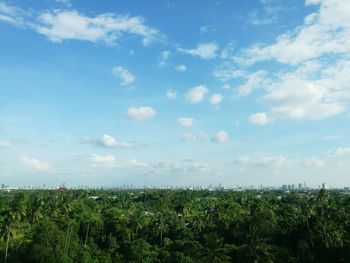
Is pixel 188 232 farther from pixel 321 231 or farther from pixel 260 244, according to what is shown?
pixel 260 244


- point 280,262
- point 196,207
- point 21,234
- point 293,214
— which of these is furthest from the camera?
point 196,207

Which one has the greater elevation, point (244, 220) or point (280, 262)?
point (244, 220)

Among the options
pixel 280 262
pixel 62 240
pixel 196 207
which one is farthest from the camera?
pixel 196 207

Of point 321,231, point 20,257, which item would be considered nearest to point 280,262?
point 321,231

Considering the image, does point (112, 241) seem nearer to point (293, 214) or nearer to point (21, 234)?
point (21, 234)

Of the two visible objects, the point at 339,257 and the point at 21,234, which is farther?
the point at 21,234

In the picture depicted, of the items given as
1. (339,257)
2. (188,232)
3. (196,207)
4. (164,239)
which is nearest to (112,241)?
(164,239)

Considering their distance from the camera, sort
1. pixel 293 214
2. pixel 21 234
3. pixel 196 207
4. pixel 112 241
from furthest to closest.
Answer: pixel 196 207
pixel 293 214
pixel 21 234
pixel 112 241

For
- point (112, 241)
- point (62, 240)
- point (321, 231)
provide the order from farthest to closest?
point (112, 241)
point (321, 231)
point (62, 240)

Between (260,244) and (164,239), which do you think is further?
Answer: (164,239)
